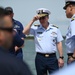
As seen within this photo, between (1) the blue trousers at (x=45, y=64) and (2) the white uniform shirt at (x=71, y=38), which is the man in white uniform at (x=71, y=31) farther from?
(1) the blue trousers at (x=45, y=64)

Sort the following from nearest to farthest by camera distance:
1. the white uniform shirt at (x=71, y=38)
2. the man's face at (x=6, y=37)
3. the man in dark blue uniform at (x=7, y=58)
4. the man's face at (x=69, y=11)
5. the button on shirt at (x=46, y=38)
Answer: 1. the man in dark blue uniform at (x=7, y=58)
2. the man's face at (x=6, y=37)
3. the white uniform shirt at (x=71, y=38)
4. the man's face at (x=69, y=11)
5. the button on shirt at (x=46, y=38)

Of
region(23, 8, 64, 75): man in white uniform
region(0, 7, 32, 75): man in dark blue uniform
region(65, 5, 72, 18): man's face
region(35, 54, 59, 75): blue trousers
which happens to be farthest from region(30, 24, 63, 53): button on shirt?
region(0, 7, 32, 75): man in dark blue uniform

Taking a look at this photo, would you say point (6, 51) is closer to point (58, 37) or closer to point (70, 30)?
point (70, 30)

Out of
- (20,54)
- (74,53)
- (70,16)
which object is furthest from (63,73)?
(20,54)

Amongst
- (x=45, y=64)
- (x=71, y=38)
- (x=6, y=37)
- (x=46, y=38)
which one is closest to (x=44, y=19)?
(x=46, y=38)

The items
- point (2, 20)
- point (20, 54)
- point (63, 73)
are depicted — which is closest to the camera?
point (63, 73)

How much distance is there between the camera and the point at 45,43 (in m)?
5.13

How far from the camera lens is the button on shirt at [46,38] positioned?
512 centimetres

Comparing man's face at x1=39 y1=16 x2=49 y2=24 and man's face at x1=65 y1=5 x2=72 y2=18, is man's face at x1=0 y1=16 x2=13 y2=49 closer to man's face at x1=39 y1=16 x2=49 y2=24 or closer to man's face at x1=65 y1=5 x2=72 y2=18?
man's face at x1=65 y1=5 x2=72 y2=18

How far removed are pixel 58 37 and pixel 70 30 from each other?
1.12m

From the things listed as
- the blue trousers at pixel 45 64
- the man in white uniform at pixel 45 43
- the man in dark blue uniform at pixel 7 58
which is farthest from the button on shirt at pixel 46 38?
the man in dark blue uniform at pixel 7 58

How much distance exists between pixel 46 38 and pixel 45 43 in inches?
4.3

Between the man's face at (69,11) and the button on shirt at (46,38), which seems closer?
the man's face at (69,11)

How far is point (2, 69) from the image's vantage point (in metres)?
1.95
